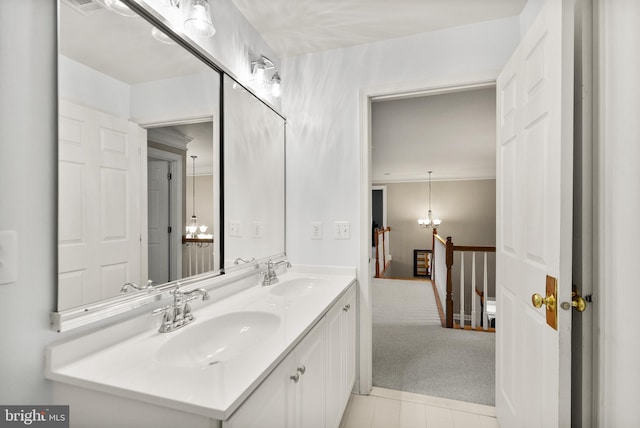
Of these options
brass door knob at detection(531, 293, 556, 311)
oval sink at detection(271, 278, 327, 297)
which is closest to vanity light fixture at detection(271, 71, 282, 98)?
oval sink at detection(271, 278, 327, 297)

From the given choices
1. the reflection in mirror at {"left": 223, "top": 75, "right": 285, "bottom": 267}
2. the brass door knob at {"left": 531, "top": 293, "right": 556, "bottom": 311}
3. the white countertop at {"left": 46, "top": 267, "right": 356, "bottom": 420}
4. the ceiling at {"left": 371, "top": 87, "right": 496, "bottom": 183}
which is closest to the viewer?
the white countertop at {"left": 46, "top": 267, "right": 356, "bottom": 420}

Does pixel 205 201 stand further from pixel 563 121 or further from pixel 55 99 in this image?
pixel 563 121

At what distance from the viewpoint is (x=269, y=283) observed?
1.78 meters

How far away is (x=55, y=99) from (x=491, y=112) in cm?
377

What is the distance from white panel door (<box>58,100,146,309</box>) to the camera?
2.82 ft

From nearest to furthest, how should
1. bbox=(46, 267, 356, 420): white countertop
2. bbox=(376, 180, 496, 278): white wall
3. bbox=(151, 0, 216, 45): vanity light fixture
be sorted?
bbox=(46, 267, 356, 420): white countertop, bbox=(151, 0, 216, 45): vanity light fixture, bbox=(376, 180, 496, 278): white wall

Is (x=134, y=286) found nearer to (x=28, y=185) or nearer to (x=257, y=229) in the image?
(x=28, y=185)

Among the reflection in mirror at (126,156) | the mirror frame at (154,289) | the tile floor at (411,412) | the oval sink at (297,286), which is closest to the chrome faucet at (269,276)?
the oval sink at (297,286)

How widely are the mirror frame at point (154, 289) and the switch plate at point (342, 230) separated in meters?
0.68

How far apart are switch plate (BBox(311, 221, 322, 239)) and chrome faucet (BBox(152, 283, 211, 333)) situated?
3.50ft

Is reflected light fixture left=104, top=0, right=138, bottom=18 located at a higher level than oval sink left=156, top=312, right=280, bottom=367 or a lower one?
higher

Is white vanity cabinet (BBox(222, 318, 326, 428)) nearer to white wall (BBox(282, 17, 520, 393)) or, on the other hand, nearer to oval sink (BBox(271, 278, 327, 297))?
oval sink (BBox(271, 278, 327, 297))

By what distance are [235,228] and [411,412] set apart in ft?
5.11

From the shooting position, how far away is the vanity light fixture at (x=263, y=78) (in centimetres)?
183
